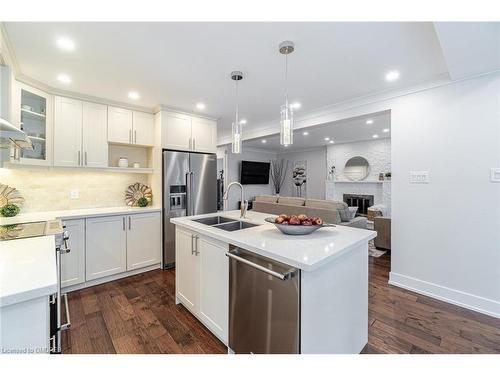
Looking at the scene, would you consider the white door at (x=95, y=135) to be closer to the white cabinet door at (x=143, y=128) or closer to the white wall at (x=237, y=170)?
the white cabinet door at (x=143, y=128)

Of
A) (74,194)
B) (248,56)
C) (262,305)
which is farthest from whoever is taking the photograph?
(74,194)

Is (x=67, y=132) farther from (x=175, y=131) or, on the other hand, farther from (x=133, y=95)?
(x=175, y=131)

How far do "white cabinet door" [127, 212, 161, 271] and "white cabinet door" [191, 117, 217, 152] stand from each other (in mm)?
1315

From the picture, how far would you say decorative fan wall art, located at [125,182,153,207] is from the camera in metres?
3.38

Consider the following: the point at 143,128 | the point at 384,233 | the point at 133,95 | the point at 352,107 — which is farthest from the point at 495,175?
the point at 143,128

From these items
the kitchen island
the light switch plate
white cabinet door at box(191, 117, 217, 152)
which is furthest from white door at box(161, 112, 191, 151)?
the light switch plate

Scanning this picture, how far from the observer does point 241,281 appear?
1466mm

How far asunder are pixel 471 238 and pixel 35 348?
3.33 metres

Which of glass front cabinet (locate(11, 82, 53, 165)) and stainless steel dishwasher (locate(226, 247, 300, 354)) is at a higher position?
glass front cabinet (locate(11, 82, 53, 165))

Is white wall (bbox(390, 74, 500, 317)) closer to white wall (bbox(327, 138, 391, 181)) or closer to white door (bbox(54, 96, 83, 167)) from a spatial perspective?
white wall (bbox(327, 138, 391, 181))

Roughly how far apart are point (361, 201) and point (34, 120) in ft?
23.8

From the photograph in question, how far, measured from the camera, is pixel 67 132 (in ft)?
9.17
